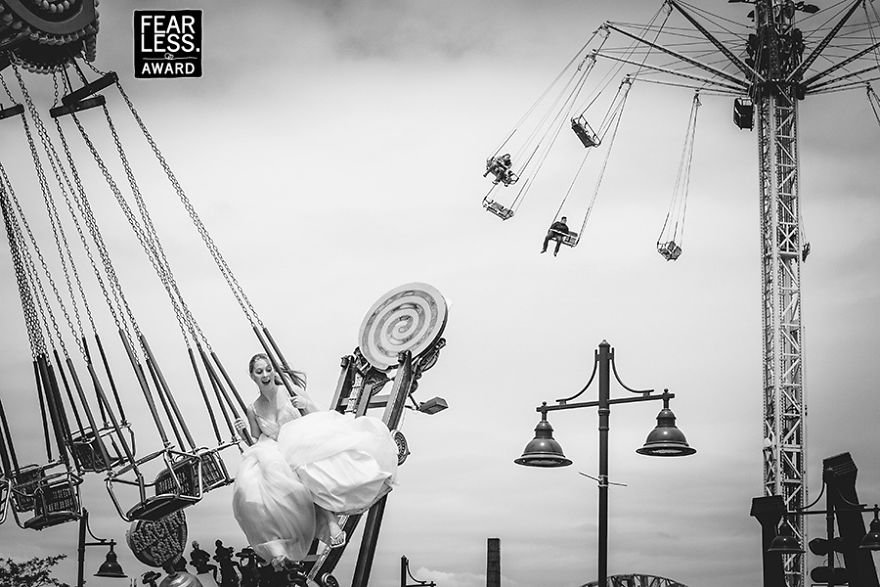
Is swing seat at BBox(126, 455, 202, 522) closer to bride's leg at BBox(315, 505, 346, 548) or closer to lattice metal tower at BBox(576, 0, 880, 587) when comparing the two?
bride's leg at BBox(315, 505, 346, 548)

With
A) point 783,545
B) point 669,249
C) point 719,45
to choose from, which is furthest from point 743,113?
point 783,545

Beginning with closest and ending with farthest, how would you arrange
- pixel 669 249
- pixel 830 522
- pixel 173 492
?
pixel 173 492 → pixel 830 522 → pixel 669 249

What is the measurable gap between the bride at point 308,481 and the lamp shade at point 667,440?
2.22 meters

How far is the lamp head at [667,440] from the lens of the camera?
8734 millimetres

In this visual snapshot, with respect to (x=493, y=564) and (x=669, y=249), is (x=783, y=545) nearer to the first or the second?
(x=493, y=564)

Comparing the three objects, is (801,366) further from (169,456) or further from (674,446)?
(169,456)

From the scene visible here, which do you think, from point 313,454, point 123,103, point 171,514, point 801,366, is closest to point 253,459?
point 313,454

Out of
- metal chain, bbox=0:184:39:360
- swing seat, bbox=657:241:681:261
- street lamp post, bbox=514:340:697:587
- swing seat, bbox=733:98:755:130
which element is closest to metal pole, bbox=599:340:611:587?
street lamp post, bbox=514:340:697:587

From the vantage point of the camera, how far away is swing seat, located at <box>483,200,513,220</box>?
12984 millimetres

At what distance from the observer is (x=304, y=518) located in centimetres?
714

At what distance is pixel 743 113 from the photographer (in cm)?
1554

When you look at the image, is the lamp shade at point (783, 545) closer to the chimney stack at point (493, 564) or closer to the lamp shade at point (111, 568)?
the chimney stack at point (493, 564)

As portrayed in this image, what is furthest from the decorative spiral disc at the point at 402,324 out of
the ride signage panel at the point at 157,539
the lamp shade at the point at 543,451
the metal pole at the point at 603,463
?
the ride signage panel at the point at 157,539

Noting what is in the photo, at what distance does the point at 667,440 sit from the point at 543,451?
0.86m
